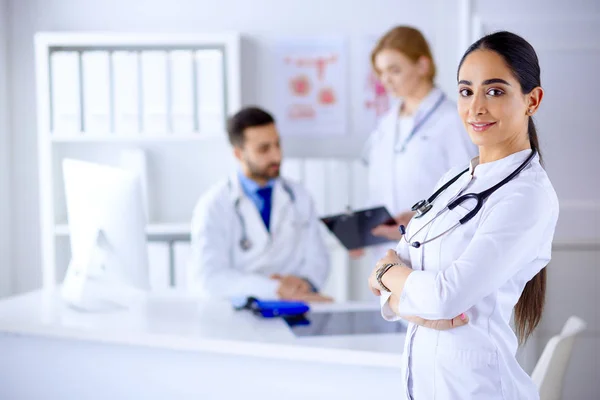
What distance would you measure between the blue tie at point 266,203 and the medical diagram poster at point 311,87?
0.97 meters

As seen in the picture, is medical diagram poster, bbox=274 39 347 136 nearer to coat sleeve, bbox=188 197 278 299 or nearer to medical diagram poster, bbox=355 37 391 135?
medical diagram poster, bbox=355 37 391 135

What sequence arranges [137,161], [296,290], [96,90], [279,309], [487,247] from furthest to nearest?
[137,161]
[96,90]
[296,290]
[279,309]
[487,247]

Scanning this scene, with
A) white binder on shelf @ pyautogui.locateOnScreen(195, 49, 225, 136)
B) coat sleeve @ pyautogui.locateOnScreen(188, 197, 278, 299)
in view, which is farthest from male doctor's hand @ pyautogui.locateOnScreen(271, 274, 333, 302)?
white binder on shelf @ pyautogui.locateOnScreen(195, 49, 225, 136)

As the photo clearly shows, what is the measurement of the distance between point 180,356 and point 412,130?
4.17 feet

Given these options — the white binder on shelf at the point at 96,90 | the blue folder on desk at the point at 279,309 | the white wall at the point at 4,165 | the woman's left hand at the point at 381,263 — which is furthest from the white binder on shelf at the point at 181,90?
the woman's left hand at the point at 381,263

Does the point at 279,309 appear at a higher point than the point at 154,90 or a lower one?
lower

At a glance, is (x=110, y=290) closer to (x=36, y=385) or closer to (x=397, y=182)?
(x=36, y=385)

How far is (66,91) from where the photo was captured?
3369 mm

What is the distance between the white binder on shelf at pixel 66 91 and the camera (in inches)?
132

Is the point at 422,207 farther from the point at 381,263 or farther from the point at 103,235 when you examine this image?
the point at 103,235

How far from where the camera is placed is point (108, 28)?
3746 millimetres

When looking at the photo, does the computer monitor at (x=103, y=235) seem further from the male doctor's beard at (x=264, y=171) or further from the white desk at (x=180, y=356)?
the male doctor's beard at (x=264, y=171)

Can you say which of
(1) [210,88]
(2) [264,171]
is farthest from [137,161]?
(2) [264,171]

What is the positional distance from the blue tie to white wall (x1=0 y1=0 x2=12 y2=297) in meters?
1.66
